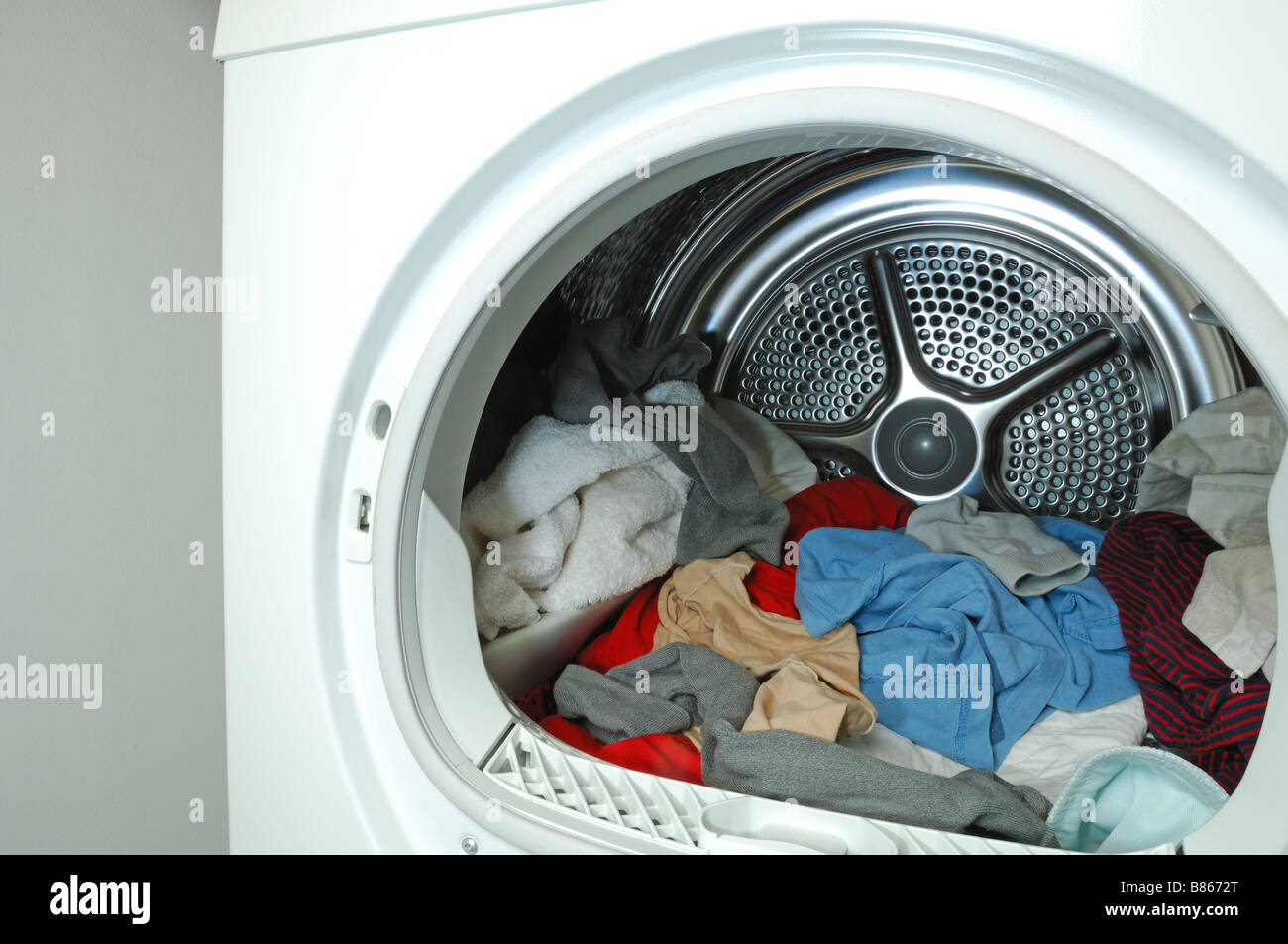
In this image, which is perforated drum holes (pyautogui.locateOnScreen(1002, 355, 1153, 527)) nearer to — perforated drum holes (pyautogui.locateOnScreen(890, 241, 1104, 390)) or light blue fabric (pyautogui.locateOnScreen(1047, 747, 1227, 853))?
perforated drum holes (pyautogui.locateOnScreen(890, 241, 1104, 390))

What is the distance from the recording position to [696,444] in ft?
3.19

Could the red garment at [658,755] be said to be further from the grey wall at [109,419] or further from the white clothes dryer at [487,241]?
the grey wall at [109,419]

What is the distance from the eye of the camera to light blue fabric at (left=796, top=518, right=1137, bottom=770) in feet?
2.72

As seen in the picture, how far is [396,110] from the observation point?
61 centimetres

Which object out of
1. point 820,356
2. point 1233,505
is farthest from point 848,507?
point 1233,505

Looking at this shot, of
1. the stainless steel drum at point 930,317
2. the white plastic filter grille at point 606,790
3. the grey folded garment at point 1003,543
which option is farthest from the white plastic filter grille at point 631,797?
the stainless steel drum at point 930,317

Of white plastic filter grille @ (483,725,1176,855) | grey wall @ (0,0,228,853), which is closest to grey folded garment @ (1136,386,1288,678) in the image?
white plastic filter grille @ (483,725,1176,855)

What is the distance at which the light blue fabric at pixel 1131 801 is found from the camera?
1.88ft

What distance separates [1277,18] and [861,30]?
193 millimetres

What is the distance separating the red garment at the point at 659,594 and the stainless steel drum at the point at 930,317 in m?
0.06

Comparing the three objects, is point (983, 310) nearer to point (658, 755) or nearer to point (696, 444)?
point (696, 444)

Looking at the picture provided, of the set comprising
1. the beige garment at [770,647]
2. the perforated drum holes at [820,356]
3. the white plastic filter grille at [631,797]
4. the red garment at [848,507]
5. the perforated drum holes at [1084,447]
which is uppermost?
the perforated drum holes at [820,356]

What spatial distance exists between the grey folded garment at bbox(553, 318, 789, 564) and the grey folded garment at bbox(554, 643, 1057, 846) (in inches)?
7.9
